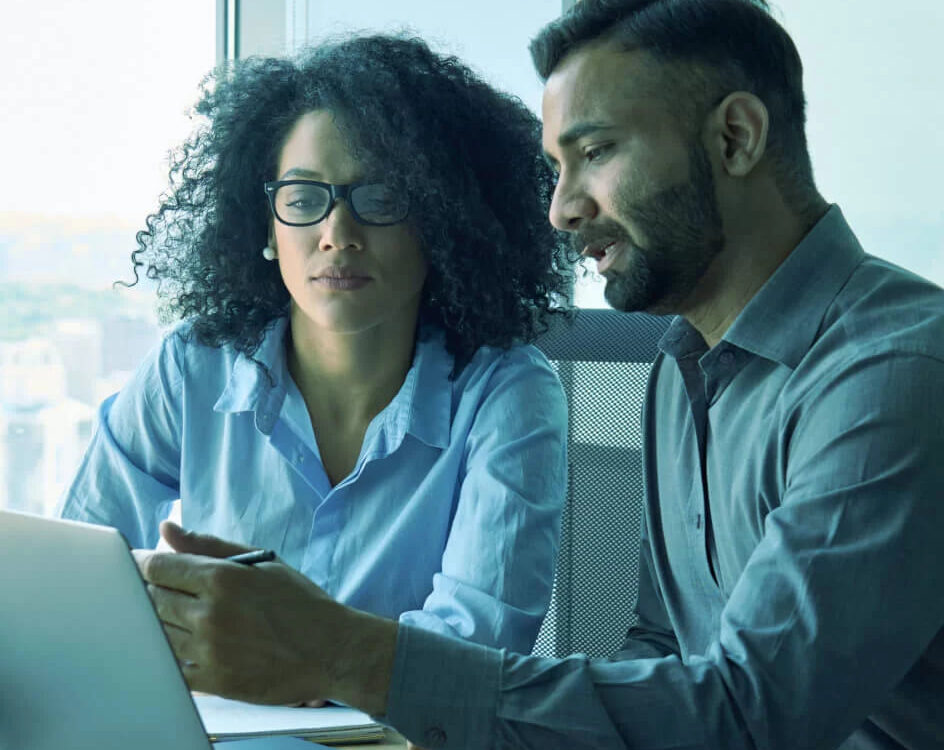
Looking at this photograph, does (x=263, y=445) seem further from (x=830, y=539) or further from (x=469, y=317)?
(x=830, y=539)

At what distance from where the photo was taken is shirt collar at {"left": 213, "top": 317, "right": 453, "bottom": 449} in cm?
145

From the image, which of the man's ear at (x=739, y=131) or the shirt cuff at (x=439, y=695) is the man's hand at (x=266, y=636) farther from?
the man's ear at (x=739, y=131)

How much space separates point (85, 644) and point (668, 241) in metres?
0.76

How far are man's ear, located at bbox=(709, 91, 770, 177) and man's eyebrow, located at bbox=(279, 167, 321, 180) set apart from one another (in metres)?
0.56

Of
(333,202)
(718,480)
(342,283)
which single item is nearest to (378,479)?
(342,283)

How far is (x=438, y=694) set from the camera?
0.85 metres

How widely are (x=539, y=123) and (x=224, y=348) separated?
596mm

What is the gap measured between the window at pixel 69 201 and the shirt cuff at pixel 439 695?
4.35 ft

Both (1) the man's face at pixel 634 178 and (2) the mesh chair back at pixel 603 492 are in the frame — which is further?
(2) the mesh chair back at pixel 603 492

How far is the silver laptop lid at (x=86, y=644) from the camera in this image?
2.11ft

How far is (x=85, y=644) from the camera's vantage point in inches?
25.7

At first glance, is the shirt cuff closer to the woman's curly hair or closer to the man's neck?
the man's neck

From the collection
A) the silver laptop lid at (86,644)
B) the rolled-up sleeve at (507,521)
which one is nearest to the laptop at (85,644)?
the silver laptop lid at (86,644)

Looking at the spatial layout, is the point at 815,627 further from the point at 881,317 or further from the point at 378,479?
the point at 378,479
